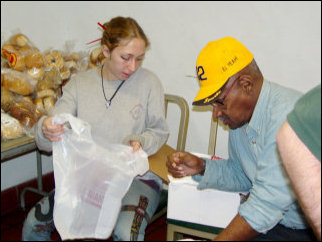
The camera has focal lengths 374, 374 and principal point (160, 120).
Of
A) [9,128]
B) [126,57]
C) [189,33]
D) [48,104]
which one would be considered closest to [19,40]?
[48,104]

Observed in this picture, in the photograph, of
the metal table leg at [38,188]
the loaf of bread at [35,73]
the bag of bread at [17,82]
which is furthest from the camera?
the metal table leg at [38,188]

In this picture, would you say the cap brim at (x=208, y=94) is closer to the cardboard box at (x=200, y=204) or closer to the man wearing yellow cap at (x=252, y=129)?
the man wearing yellow cap at (x=252, y=129)

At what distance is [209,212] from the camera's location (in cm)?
139

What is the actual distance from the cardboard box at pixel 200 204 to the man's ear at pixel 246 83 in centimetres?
40

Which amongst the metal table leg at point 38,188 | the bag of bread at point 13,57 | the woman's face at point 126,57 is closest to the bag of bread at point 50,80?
the bag of bread at point 13,57

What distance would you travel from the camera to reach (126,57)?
1.72 metres

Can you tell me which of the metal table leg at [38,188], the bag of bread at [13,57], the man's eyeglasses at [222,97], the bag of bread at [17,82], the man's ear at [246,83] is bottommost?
the metal table leg at [38,188]

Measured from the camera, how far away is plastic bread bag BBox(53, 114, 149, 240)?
1.40m

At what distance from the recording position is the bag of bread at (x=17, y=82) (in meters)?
1.85

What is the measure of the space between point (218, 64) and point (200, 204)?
531mm

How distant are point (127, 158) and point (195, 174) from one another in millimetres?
281

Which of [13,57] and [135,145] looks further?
[13,57]

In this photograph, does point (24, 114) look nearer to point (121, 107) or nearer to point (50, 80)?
point (50, 80)

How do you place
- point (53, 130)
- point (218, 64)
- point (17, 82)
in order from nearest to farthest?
point (218, 64) < point (53, 130) < point (17, 82)
